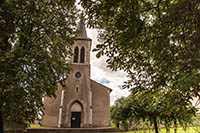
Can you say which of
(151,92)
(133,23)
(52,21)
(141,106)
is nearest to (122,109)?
(141,106)

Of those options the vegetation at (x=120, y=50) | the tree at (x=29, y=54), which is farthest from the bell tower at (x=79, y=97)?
the vegetation at (x=120, y=50)

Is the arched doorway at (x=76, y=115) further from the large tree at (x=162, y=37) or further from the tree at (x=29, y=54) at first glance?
the large tree at (x=162, y=37)

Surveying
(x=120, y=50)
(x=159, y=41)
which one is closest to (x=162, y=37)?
(x=159, y=41)

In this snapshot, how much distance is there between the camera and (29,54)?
7543mm

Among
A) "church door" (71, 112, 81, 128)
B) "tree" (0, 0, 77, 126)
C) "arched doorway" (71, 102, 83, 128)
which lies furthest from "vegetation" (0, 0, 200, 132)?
"church door" (71, 112, 81, 128)

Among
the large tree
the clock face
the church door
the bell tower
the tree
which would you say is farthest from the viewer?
the clock face

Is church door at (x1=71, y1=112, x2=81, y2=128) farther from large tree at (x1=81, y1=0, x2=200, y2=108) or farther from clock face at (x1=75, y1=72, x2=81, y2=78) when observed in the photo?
large tree at (x1=81, y1=0, x2=200, y2=108)

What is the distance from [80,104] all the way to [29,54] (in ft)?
49.0

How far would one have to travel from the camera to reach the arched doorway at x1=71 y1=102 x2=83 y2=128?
20.7 m

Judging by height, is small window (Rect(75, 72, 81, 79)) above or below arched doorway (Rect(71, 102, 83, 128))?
above

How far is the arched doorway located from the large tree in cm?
1914

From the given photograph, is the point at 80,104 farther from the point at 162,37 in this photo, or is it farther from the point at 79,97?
the point at 162,37

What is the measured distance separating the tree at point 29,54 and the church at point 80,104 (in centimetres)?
1109

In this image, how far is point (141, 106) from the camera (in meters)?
6.54
